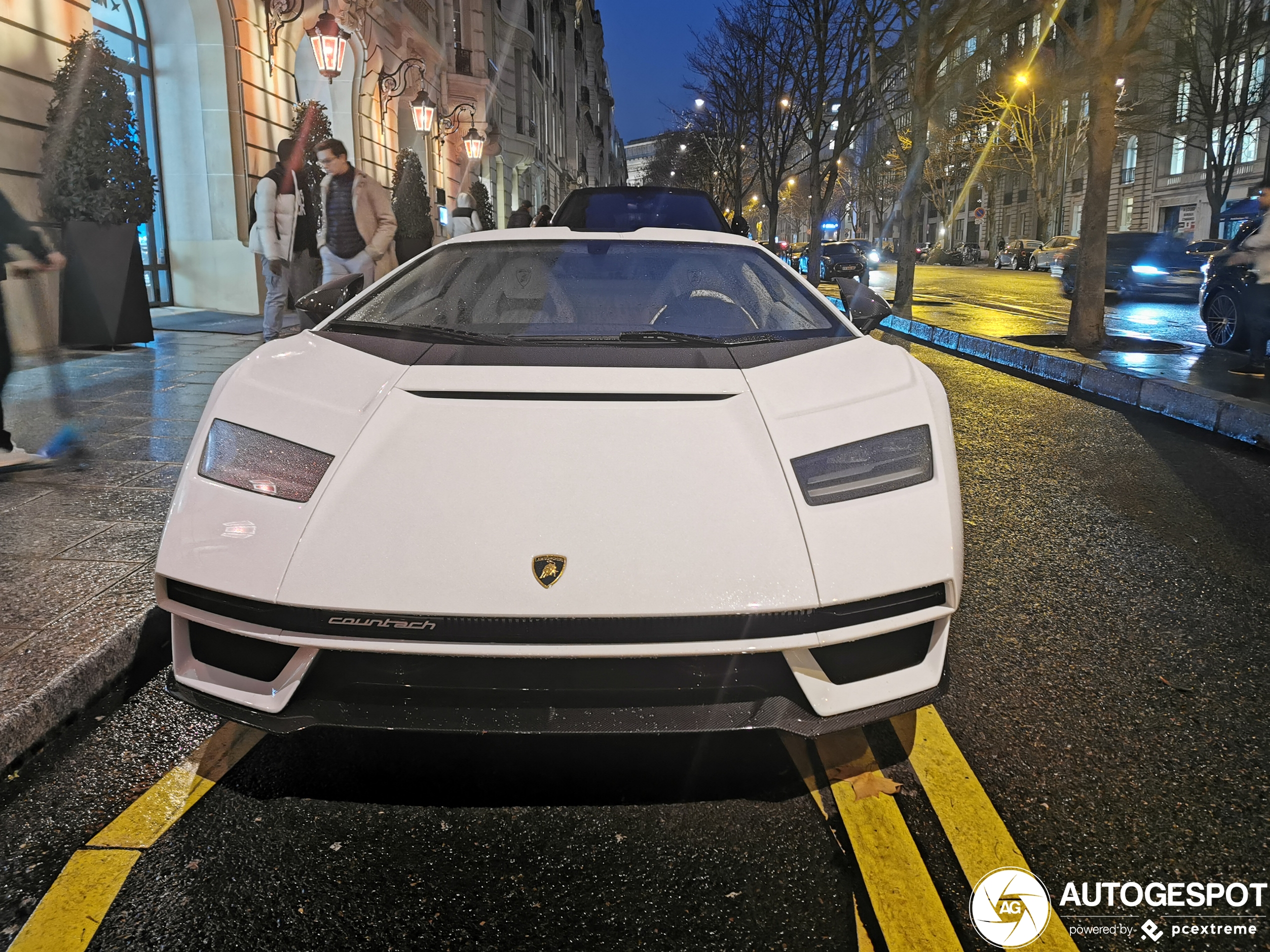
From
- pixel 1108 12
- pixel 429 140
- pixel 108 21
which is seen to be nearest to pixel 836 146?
pixel 429 140

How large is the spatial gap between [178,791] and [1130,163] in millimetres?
57861

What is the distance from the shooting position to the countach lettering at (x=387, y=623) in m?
1.83

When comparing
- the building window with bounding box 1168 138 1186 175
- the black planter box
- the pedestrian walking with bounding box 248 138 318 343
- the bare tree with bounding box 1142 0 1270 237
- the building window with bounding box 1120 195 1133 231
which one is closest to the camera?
the pedestrian walking with bounding box 248 138 318 343

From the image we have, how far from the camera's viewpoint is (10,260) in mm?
4574

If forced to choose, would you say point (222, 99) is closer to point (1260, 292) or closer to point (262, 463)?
point (1260, 292)

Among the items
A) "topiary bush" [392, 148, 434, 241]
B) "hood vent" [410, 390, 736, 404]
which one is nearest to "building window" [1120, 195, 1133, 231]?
"topiary bush" [392, 148, 434, 241]

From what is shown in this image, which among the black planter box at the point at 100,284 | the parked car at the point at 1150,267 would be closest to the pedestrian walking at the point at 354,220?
the black planter box at the point at 100,284

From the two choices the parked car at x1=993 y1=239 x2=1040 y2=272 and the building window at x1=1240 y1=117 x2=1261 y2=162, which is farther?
the parked car at x1=993 y1=239 x2=1040 y2=272

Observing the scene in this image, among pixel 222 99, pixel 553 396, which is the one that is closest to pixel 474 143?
pixel 222 99

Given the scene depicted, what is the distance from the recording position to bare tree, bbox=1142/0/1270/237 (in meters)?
30.2

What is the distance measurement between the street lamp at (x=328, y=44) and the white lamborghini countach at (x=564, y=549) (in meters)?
10.9

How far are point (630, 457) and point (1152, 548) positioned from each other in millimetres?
2917

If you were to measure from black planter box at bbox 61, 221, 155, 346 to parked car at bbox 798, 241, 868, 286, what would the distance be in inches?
797

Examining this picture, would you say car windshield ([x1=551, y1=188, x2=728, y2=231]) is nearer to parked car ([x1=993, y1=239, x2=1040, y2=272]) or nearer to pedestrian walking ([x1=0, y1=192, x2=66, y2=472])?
pedestrian walking ([x1=0, y1=192, x2=66, y2=472])
